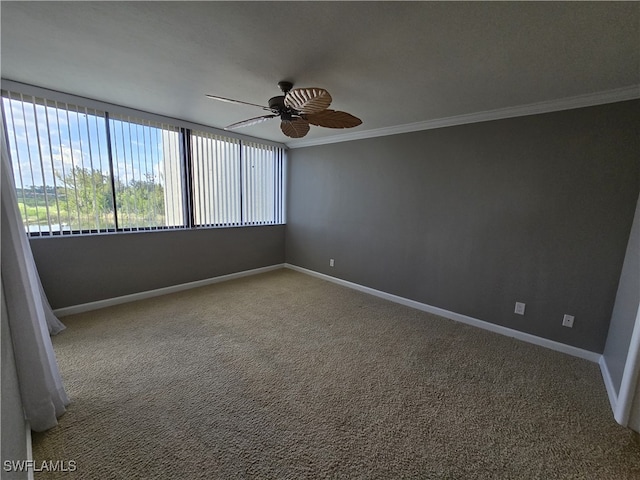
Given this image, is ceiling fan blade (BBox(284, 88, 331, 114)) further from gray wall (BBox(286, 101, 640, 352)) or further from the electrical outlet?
the electrical outlet

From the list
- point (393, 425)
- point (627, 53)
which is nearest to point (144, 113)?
point (393, 425)

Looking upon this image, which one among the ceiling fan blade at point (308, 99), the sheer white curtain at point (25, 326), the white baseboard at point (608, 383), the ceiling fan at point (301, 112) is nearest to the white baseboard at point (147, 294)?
the sheer white curtain at point (25, 326)

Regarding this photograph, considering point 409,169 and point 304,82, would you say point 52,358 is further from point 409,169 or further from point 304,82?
point 409,169

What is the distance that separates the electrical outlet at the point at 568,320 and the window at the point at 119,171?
14.0ft

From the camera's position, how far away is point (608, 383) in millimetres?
2033

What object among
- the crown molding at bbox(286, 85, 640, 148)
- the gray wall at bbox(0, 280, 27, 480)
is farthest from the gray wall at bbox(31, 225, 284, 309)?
the crown molding at bbox(286, 85, 640, 148)

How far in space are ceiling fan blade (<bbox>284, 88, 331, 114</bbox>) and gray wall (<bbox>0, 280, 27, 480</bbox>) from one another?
6.00 ft

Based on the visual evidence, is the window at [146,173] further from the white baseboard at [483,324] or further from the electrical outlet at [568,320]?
the electrical outlet at [568,320]

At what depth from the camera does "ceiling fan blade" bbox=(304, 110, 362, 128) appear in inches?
80.7

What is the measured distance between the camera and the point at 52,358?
161 cm

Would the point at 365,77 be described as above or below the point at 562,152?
above

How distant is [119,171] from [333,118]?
8.75 ft

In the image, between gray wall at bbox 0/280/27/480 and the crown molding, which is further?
the crown molding

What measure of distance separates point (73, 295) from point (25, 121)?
5.93 ft
